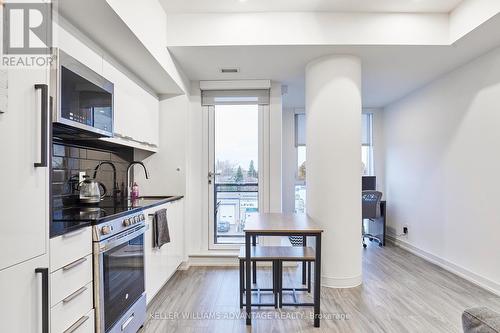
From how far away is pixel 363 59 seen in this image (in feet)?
10.5

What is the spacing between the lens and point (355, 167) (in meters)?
3.06

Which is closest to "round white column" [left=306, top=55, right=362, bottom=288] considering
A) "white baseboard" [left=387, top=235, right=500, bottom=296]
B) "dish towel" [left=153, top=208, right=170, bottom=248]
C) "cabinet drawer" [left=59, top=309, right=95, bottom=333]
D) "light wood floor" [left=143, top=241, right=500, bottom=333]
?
"light wood floor" [left=143, top=241, right=500, bottom=333]

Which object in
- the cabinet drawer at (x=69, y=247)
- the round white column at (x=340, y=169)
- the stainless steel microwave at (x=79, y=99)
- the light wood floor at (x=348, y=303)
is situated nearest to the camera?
the cabinet drawer at (x=69, y=247)

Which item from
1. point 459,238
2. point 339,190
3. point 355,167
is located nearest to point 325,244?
point 339,190

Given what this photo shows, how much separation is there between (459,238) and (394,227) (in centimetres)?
158

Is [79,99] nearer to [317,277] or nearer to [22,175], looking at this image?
[22,175]

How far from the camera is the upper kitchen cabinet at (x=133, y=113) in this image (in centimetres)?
249

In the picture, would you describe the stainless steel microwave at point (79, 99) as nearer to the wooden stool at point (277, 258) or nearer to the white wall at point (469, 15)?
the wooden stool at point (277, 258)

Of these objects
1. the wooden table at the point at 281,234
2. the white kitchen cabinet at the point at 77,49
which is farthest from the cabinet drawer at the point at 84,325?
the white kitchen cabinet at the point at 77,49

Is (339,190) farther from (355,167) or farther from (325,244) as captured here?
(325,244)

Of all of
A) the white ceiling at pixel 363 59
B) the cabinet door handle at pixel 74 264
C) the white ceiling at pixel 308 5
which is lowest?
the cabinet door handle at pixel 74 264

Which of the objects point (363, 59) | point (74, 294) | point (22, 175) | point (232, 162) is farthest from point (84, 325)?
point (363, 59)

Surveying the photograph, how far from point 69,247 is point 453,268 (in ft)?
13.3

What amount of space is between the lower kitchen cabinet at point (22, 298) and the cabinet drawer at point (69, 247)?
0.07m
